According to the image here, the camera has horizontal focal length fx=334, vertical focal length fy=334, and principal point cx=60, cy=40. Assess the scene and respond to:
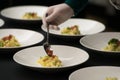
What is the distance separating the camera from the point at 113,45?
1616mm

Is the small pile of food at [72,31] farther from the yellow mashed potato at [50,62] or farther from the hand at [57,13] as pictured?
the yellow mashed potato at [50,62]

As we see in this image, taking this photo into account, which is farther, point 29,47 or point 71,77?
point 29,47

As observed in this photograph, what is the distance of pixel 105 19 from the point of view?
229 centimetres

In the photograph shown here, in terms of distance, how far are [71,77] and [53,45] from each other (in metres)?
0.41

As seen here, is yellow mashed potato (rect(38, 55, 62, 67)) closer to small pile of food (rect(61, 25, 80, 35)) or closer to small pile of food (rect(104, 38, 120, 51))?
small pile of food (rect(104, 38, 120, 51))

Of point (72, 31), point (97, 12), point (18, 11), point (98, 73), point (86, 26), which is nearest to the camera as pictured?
point (98, 73)

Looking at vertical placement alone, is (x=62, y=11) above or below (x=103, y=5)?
above

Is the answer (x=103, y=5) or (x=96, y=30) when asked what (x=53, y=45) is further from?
(x=103, y=5)

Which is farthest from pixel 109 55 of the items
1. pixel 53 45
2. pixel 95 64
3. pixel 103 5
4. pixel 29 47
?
pixel 103 5

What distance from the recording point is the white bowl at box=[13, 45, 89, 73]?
1.47 meters

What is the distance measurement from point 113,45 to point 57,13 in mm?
314

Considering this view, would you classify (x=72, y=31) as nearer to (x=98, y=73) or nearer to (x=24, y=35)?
(x=24, y=35)

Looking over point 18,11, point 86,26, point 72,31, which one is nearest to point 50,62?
point 72,31

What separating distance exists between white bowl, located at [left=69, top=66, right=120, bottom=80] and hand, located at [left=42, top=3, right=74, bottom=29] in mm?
340
